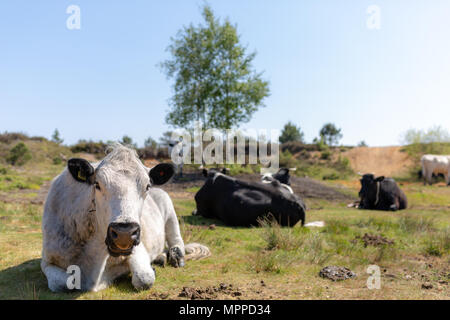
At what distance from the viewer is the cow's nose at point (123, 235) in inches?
134

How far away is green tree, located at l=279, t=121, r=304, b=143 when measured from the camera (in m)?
67.0

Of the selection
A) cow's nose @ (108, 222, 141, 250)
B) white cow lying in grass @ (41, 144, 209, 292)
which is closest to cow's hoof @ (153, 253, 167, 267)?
white cow lying in grass @ (41, 144, 209, 292)

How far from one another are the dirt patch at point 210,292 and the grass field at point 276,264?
0.01 meters

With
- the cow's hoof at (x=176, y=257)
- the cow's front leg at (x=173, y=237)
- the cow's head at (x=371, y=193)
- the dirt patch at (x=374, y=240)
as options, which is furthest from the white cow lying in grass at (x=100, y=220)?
the cow's head at (x=371, y=193)

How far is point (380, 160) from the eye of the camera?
4844cm

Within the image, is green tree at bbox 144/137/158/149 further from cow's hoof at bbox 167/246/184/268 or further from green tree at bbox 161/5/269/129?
cow's hoof at bbox 167/246/184/268

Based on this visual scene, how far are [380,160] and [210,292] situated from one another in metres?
48.5

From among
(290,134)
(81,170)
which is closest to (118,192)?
(81,170)

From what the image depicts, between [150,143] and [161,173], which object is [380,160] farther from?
[161,173]

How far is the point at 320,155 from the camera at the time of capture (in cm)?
4981
